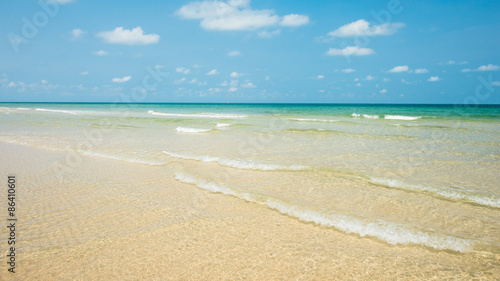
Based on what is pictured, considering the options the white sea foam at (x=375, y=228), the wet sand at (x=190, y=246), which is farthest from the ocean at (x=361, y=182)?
the wet sand at (x=190, y=246)

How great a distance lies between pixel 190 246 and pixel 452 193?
5543 mm

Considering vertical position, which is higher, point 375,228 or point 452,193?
point 452,193

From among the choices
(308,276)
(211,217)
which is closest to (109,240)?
(211,217)

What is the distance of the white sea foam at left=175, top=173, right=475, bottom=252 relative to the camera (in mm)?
3809

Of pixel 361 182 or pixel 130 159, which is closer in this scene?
pixel 361 182

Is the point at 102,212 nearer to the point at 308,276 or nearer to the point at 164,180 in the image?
the point at 164,180

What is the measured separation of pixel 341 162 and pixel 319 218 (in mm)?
4591

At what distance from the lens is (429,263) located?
11.1 ft

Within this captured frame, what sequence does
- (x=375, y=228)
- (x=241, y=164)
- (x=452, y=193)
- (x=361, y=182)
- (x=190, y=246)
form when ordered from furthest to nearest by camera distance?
(x=241, y=164)
(x=361, y=182)
(x=452, y=193)
(x=375, y=228)
(x=190, y=246)

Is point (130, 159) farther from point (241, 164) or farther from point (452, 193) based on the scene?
point (452, 193)

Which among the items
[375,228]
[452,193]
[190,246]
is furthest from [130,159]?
[452,193]

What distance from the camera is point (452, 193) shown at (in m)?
5.76

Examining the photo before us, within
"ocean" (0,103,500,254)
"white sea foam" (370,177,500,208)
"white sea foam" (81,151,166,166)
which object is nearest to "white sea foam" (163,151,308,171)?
"ocean" (0,103,500,254)

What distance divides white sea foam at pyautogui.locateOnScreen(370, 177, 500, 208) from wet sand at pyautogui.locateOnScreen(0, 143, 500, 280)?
7.67 ft
